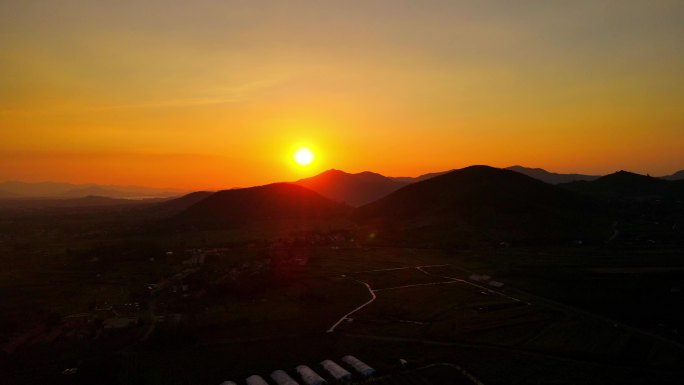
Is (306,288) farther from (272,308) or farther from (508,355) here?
(508,355)

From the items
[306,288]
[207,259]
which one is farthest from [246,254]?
[306,288]

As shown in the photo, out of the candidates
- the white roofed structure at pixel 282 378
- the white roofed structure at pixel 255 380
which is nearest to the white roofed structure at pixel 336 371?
the white roofed structure at pixel 282 378

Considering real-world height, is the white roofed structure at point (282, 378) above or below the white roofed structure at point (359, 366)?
below

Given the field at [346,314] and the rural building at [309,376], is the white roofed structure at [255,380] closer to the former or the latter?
the field at [346,314]

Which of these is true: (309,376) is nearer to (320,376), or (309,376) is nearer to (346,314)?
(320,376)

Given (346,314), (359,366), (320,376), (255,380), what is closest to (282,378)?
(255,380)
